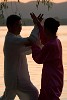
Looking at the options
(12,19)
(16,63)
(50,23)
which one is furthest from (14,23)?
(50,23)

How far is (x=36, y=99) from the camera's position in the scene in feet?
12.6

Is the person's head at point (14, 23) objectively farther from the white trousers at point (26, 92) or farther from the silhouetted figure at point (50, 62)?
the white trousers at point (26, 92)

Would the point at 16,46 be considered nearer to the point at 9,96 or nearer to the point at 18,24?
the point at 18,24

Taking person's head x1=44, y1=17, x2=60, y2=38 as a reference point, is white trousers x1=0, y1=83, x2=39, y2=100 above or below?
below

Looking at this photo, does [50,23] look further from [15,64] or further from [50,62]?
[15,64]

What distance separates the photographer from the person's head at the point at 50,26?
3451 mm

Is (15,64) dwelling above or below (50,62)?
below

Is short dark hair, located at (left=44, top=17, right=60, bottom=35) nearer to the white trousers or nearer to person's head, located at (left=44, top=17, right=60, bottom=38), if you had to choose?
person's head, located at (left=44, top=17, right=60, bottom=38)

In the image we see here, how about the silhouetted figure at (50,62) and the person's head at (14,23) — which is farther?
the person's head at (14,23)

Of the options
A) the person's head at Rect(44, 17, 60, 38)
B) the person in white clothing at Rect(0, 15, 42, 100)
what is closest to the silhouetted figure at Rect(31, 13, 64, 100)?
the person's head at Rect(44, 17, 60, 38)

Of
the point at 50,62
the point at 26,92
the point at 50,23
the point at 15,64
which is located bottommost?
the point at 26,92

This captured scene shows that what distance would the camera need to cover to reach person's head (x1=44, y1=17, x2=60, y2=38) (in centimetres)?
345

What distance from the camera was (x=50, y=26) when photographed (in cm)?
345

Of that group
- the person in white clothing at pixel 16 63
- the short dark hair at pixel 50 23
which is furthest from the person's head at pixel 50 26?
the person in white clothing at pixel 16 63
